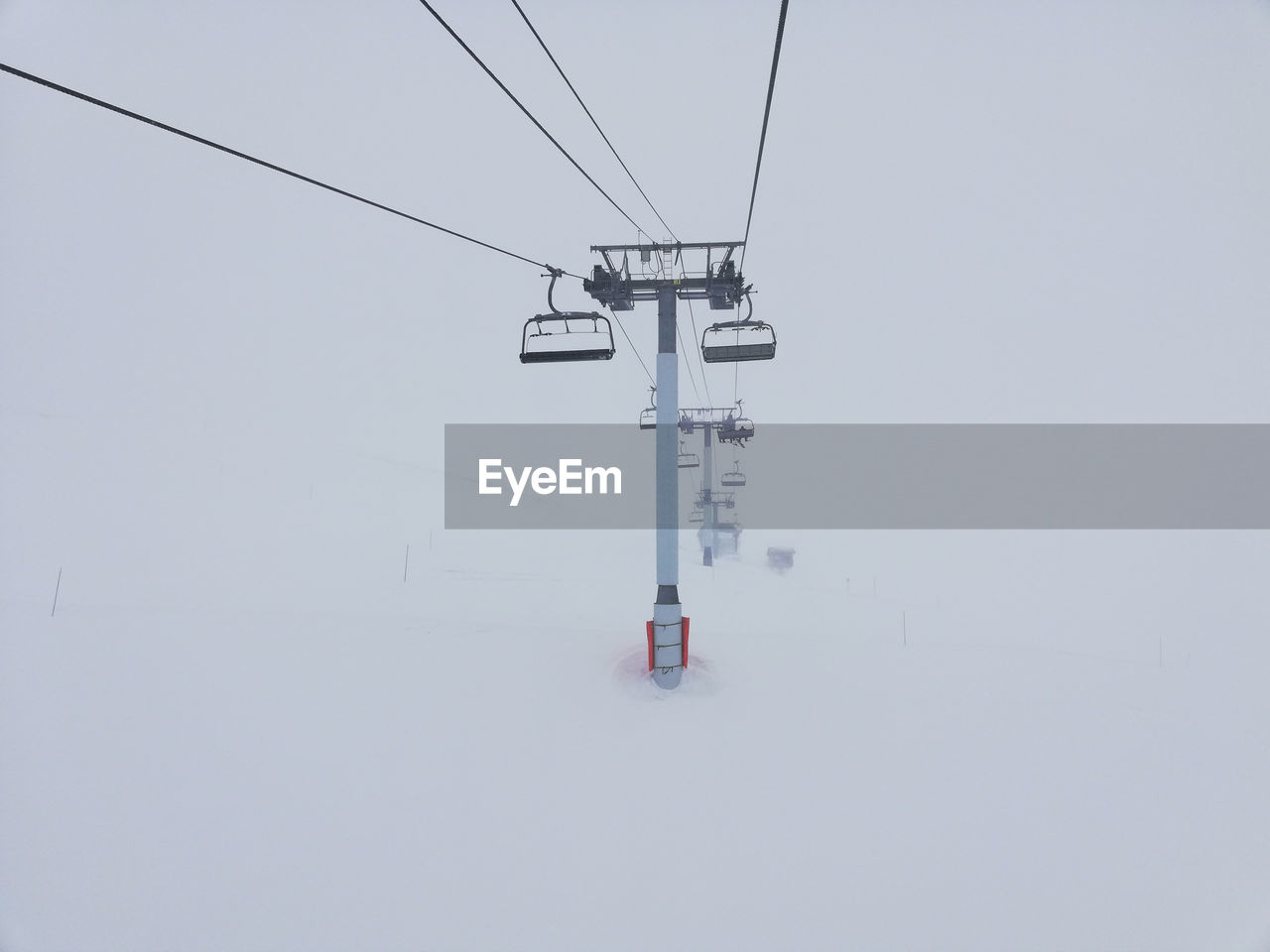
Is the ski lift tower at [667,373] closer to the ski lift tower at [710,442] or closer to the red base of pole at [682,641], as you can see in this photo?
the red base of pole at [682,641]

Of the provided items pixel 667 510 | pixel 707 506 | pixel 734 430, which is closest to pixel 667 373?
pixel 667 510

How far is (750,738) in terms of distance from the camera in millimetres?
7066

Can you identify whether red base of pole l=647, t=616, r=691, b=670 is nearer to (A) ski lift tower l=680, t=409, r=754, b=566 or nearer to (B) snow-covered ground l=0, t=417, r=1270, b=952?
(B) snow-covered ground l=0, t=417, r=1270, b=952

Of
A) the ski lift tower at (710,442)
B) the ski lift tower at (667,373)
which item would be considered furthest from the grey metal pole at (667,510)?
the ski lift tower at (710,442)

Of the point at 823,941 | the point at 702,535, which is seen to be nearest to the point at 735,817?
the point at 823,941

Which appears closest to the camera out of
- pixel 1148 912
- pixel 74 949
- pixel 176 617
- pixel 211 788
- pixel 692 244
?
pixel 74 949

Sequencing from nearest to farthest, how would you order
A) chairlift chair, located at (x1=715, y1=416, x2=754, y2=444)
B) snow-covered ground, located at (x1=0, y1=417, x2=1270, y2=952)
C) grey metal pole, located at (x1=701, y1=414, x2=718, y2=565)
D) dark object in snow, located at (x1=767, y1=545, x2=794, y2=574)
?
snow-covered ground, located at (x1=0, y1=417, x2=1270, y2=952)
chairlift chair, located at (x1=715, y1=416, x2=754, y2=444)
grey metal pole, located at (x1=701, y1=414, x2=718, y2=565)
dark object in snow, located at (x1=767, y1=545, x2=794, y2=574)

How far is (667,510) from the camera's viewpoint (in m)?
8.84

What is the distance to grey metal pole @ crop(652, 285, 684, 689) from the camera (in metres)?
8.34

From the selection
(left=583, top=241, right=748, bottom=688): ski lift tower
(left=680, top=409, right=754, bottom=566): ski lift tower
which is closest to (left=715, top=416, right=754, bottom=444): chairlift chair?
(left=680, top=409, right=754, bottom=566): ski lift tower

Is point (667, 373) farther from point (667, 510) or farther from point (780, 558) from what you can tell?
point (780, 558)

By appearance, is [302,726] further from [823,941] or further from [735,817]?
[823,941]

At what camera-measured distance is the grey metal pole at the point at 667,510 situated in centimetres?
834

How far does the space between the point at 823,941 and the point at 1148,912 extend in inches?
134
